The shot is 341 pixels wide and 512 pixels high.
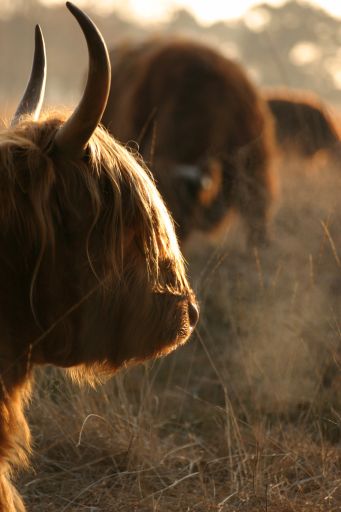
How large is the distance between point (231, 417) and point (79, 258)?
1.30 m

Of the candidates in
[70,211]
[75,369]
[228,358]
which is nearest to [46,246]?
[70,211]

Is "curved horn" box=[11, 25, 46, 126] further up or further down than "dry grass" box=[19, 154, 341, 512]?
further up

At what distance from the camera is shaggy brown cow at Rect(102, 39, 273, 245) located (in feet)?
21.5

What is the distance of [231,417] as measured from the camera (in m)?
3.46

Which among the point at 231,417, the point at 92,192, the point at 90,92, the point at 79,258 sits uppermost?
the point at 90,92

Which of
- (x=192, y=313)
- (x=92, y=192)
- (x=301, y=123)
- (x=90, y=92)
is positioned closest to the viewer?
(x=90, y=92)

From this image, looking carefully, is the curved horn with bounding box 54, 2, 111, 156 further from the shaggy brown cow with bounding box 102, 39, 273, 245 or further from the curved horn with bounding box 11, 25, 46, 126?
the shaggy brown cow with bounding box 102, 39, 273, 245

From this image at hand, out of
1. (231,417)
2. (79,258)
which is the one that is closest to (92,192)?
(79,258)

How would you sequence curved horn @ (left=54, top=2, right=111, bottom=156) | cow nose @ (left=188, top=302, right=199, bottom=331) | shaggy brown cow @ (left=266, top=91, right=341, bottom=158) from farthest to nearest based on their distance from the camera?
1. shaggy brown cow @ (left=266, top=91, right=341, bottom=158)
2. cow nose @ (left=188, top=302, right=199, bottom=331)
3. curved horn @ (left=54, top=2, right=111, bottom=156)

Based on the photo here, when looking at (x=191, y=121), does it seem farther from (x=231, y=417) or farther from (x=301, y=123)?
(x=231, y=417)

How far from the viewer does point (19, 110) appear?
2.82 meters

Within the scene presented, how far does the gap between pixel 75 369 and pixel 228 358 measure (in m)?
1.90

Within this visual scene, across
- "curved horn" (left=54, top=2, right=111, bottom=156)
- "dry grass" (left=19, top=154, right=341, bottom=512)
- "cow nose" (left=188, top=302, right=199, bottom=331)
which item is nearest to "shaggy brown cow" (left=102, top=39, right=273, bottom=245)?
"dry grass" (left=19, top=154, right=341, bottom=512)

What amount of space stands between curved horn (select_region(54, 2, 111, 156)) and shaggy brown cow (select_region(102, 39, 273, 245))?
3.96 meters
